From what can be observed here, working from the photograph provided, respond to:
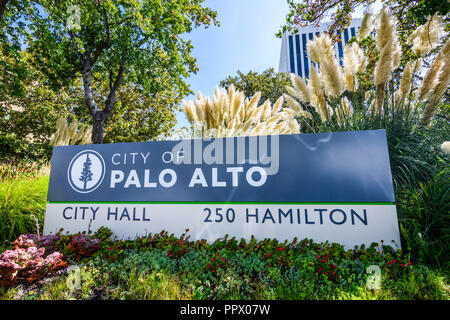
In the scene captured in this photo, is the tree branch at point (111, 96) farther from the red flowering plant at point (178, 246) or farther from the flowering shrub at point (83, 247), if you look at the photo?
the red flowering plant at point (178, 246)

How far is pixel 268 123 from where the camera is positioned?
3195 millimetres

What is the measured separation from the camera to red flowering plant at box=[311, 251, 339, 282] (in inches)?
58.1

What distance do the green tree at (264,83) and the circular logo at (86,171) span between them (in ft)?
37.1

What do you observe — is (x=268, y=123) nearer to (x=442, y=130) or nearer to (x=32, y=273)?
(x=442, y=130)

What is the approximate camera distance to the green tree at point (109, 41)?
21.1 feet

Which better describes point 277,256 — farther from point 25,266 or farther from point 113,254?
point 25,266

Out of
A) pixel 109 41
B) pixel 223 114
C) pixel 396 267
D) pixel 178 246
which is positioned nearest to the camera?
pixel 396 267

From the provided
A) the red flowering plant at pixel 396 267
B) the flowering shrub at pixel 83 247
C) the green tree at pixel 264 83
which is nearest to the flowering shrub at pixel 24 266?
the flowering shrub at pixel 83 247

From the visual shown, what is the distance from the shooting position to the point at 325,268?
1540mm

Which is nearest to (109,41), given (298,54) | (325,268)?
(325,268)

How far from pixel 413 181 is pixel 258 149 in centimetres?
159

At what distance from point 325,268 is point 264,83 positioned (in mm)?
12927

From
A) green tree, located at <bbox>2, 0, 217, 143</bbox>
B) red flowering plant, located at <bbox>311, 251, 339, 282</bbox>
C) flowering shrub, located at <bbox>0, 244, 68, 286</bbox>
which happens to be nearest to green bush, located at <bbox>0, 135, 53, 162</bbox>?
green tree, located at <bbox>2, 0, 217, 143</bbox>

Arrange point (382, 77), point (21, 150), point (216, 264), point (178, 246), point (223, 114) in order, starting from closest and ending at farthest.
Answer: point (216, 264) → point (178, 246) → point (382, 77) → point (223, 114) → point (21, 150)
